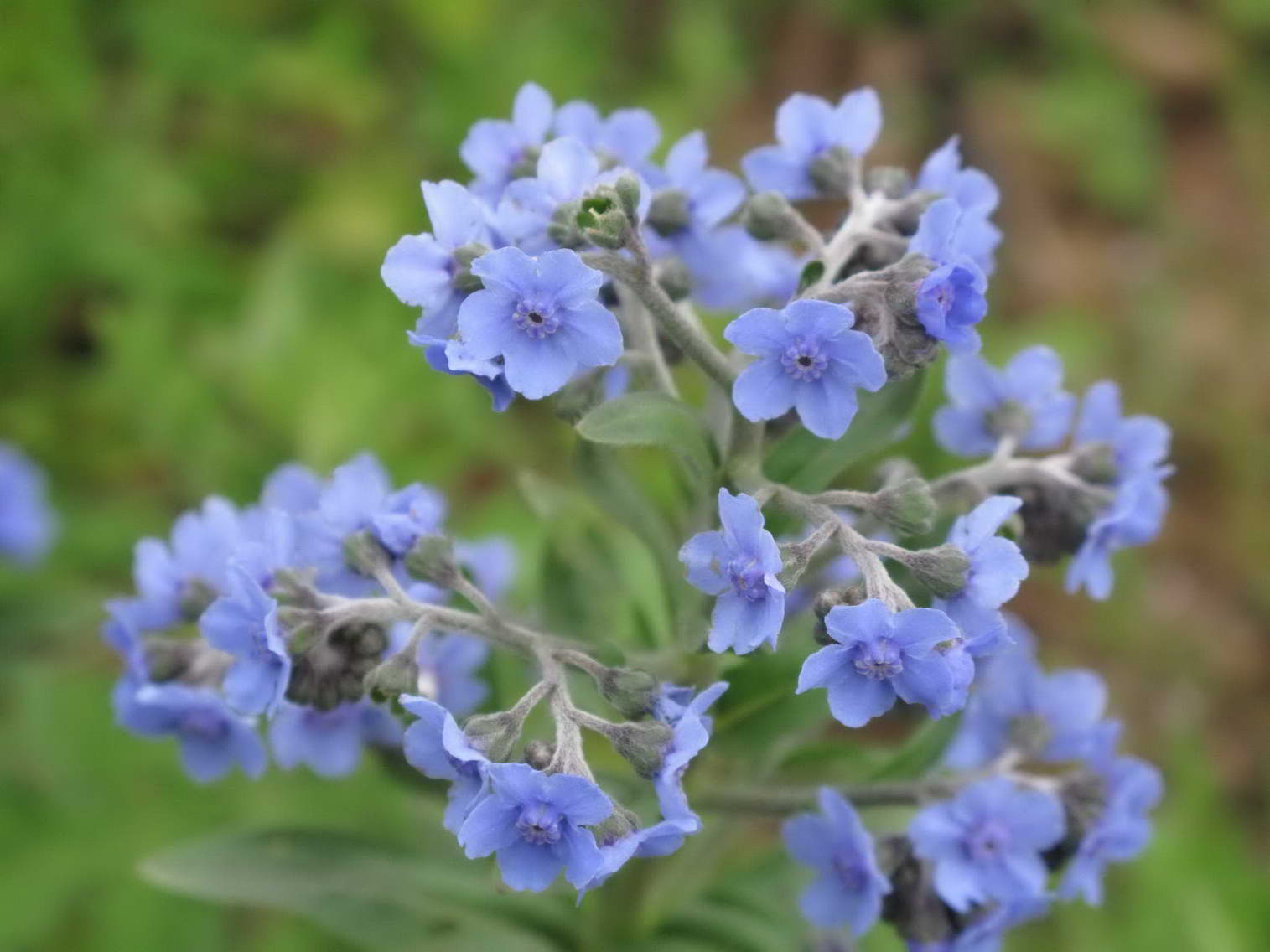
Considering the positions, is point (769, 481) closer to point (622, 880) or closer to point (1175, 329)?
point (622, 880)

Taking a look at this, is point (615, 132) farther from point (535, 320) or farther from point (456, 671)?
point (456, 671)

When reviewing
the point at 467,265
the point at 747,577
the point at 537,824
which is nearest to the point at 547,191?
the point at 467,265

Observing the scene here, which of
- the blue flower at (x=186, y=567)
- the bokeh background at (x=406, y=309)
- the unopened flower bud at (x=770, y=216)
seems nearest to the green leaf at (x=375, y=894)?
the blue flower at (x=186, y=567)

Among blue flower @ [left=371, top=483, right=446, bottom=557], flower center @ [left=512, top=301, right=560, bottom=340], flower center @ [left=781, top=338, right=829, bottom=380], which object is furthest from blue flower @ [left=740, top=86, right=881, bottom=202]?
blue flower @ [left=371, top=483, right=446, bottom=557]

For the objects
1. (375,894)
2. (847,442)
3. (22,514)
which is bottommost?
(22,514)

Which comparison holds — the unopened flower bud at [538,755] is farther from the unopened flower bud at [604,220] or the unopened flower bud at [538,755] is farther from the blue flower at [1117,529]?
the blue flower at [1117,529]

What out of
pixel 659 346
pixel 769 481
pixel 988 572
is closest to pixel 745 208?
pixel 659 346

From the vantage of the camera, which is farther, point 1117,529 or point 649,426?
point 1117,529
